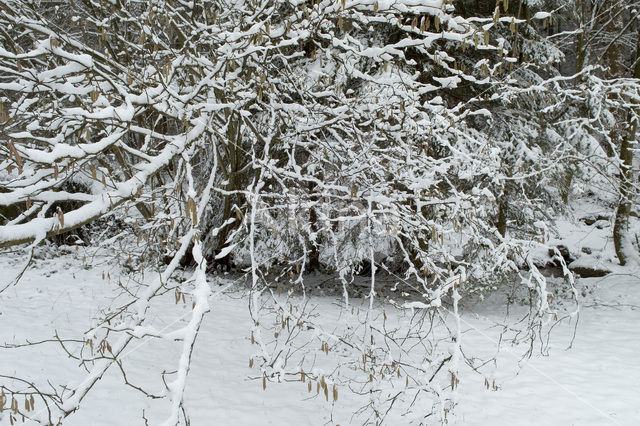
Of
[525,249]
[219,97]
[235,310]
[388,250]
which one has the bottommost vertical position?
[235,310]

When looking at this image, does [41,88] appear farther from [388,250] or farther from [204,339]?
[388,250]

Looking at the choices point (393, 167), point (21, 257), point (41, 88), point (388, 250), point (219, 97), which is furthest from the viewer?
point (21, 257)

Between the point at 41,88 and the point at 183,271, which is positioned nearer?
the point at 41,88

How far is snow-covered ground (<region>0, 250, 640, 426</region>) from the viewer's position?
5414mm

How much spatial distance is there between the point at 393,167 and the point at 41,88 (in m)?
3.66

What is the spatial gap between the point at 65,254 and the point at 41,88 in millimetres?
8981

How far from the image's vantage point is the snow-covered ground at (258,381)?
213 inches

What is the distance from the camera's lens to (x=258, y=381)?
6.23 meters

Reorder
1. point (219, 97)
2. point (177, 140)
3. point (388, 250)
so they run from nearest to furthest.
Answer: point (177, 140) < point (219, 97) < point (388, 250)

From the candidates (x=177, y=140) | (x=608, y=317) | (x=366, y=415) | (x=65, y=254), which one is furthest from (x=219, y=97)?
(x=65, y=254)

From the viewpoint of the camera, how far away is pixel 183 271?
1066 cm

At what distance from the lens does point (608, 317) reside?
9.13 m

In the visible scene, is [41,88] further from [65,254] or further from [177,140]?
[65,254]

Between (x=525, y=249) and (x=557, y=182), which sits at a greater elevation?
(x=557, y=182)
